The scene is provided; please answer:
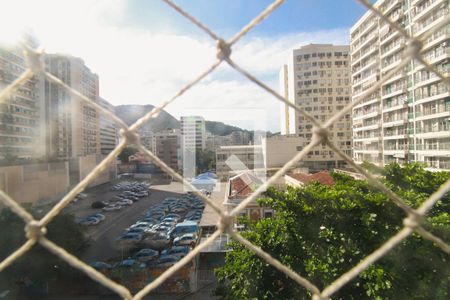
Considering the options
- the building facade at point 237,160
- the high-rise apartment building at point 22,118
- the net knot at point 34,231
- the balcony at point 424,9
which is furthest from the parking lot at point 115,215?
the balcony at point 424,9

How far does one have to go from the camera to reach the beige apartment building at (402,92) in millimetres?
8500

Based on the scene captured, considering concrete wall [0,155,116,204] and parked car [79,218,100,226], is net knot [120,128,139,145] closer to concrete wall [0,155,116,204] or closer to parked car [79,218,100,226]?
concrete wall [0,155,116,204]

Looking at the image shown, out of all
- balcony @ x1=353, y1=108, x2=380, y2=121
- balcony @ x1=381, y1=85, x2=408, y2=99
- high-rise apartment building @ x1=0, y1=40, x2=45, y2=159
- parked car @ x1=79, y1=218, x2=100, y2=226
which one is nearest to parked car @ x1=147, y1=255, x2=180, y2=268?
parked car @ x1=79, y1=218, x2=100, y2=226

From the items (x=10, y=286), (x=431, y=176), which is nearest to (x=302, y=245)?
(x=431, y=176)

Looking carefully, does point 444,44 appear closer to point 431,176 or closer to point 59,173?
point 431,176

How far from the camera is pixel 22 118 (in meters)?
11.1

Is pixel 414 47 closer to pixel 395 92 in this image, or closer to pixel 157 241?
pixel 157 241

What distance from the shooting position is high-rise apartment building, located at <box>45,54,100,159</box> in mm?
11539

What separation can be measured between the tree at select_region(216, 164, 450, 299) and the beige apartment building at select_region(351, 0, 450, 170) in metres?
5.77

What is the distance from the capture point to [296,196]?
8.41 feet

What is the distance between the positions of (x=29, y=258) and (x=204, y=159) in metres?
9.27

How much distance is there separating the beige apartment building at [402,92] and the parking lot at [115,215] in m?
6.78

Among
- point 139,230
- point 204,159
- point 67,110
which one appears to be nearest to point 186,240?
point 139,230

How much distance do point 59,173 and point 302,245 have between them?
9.72 metres
